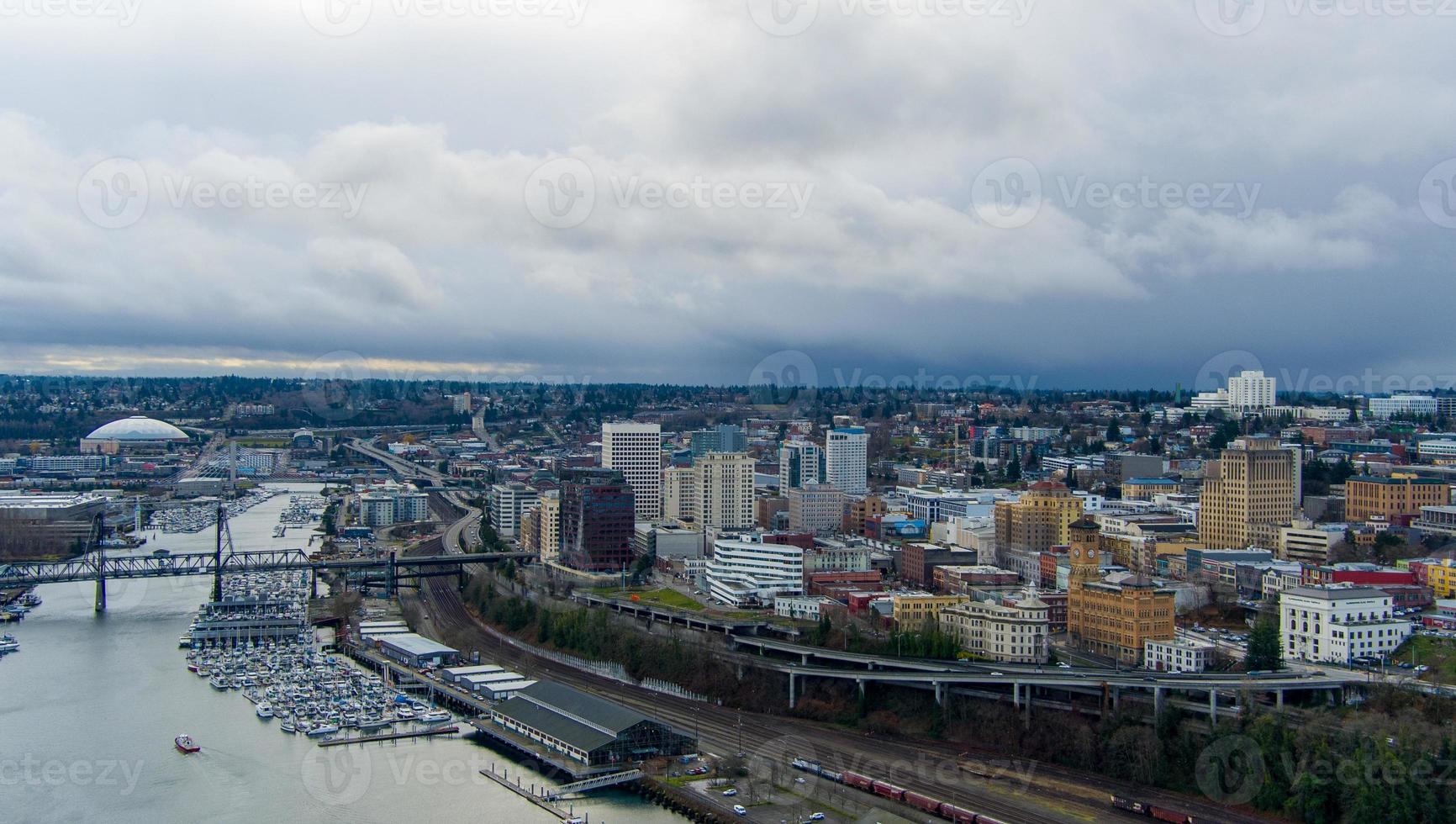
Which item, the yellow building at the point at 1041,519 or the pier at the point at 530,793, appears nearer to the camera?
the pier at the point at 530,793

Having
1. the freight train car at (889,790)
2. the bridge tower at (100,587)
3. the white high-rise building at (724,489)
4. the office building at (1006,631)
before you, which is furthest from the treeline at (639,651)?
the bridge tower at (100,587)

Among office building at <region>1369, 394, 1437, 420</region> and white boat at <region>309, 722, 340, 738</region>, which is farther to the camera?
office building at <region>1369, 394, 1437, 420</region>

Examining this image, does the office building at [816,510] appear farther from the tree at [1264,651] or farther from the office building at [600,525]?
the tree at [1264,651]

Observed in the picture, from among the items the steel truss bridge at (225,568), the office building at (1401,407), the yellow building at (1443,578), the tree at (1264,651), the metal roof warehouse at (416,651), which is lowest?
the metal roof warehouse at (416,651)

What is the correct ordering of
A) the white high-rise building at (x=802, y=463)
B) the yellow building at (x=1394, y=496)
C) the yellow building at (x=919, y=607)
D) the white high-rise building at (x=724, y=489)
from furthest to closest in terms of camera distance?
the white high-rise building at (x=802, y=463) → the white high-rise building at (x=724, y=489) → the yellow building at (x=1394, y=496) → the yellow building at (x=919, y=607)

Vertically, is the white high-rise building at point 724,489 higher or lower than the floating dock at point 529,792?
higher

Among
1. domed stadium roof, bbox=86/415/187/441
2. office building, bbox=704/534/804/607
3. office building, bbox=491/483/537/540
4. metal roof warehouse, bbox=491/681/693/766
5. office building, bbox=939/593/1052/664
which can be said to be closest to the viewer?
metal roof warehouse, bbox=491/681/693/766

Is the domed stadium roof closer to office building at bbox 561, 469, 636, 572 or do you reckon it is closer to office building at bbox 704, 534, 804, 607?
office building at bbox 561, 469, 636, 572

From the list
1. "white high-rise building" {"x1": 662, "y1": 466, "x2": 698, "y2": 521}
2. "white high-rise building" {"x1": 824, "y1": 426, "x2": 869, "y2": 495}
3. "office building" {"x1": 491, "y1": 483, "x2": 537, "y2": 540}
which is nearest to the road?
"white high-rise building" {"x1": 662, "y1": 466, "x2": 698, "y2": 521}
